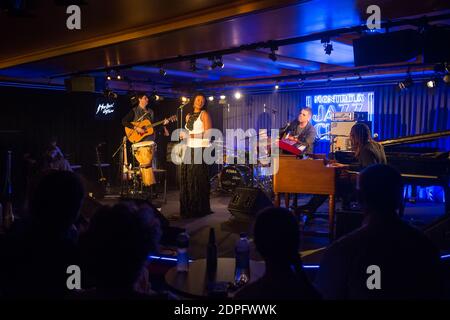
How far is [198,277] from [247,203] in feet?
12.9

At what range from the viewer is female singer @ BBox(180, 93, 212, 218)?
6.83 m

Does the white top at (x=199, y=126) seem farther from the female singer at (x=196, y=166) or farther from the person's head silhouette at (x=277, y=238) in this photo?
the person's head silhouette at (x=277, y=238)

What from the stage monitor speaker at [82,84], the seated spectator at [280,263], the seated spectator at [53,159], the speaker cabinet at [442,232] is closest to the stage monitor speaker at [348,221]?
the speaker cabinet at [442,232]

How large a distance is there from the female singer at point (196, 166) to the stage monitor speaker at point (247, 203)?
0.66 metres

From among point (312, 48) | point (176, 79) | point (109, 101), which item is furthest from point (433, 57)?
point (109, 101)

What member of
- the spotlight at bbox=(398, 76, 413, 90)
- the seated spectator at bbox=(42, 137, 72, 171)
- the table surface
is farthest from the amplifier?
the table surface

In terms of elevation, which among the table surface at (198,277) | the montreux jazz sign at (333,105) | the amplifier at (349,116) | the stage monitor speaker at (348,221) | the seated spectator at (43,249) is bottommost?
the table surface at (198,277)

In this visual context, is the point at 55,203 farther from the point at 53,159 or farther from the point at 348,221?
the point at 53,159

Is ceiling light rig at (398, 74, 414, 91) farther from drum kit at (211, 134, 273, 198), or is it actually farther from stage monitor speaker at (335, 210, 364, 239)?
stage monitor speaker at (335, 210, 364, 239)

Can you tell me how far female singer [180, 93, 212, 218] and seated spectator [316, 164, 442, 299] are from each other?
4929mm

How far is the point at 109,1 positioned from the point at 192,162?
327 cm

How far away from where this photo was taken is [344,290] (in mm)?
1949

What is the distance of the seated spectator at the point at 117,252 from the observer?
5.06 ft

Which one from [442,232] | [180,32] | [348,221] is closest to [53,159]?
[180,32]
